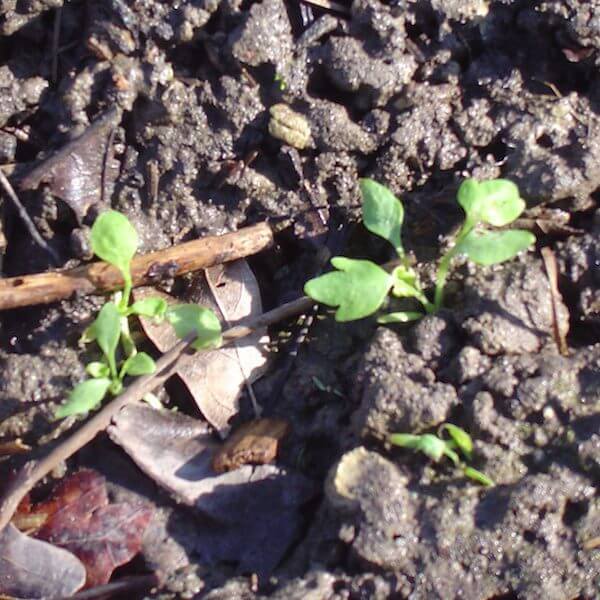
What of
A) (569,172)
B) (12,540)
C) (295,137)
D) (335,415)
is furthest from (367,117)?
(12,540)

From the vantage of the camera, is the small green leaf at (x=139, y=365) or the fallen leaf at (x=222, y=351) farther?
the fallen leaf at (x=222, y=351)

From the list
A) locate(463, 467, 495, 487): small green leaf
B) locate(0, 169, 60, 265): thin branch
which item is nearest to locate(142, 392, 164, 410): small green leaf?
locate(0, 169, 60, 265): thin branch

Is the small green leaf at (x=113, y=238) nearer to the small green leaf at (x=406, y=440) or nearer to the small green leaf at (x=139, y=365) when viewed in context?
the small green leaf at (x=139, y=365)

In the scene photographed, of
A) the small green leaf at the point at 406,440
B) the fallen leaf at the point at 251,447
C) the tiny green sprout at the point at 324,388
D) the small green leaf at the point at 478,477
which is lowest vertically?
the small green leaf at the point at 478,477

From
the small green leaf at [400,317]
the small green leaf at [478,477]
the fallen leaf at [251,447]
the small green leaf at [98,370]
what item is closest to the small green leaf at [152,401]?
the small green leaf at [98,370]

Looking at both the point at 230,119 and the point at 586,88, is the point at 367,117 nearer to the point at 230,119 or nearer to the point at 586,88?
the point at 230,119

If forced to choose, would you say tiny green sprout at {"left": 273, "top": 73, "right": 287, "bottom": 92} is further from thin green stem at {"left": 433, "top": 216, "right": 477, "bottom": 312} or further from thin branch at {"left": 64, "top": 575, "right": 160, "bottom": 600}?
thin branch at {"left": 64, "top": 575, "right": 160, "bottom": 600}
